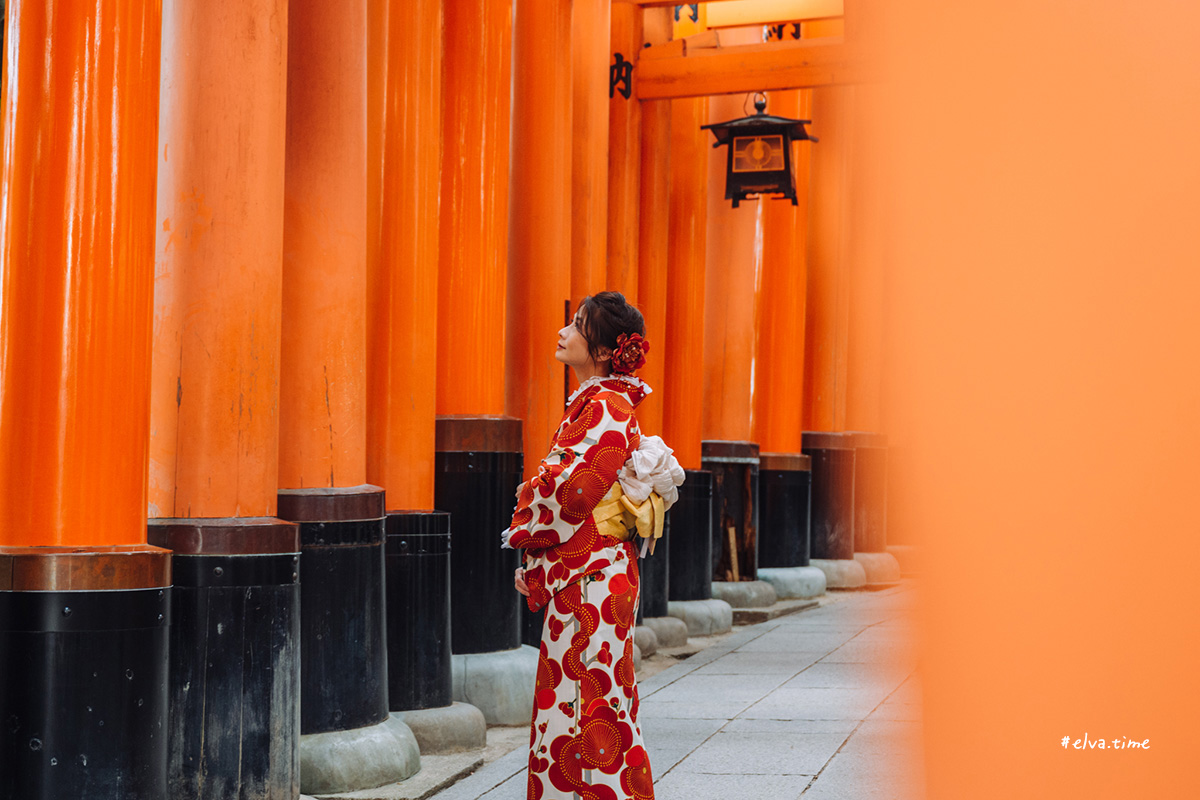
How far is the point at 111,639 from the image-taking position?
10.7 feet

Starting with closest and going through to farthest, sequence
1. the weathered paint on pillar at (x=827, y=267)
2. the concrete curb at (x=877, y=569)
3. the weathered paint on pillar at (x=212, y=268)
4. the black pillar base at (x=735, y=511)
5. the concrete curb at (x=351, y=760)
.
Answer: the weathered paint on pillar at (x=212, y=268)
the concrete curb at (x=351, y=760)
the black pillar base at (x=735, y=511)
the weathered paint on pillar at (x=827, y=267)
the concrete curb at (x=877, y=569)

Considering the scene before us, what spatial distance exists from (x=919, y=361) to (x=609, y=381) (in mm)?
2228

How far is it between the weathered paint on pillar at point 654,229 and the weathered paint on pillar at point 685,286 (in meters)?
0.20

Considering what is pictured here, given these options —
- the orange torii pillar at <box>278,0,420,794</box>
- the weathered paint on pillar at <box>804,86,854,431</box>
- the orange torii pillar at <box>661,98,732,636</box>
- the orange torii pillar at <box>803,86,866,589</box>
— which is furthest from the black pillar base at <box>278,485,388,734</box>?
the weathered paint on pillar at <box>804,86,854,431</box>

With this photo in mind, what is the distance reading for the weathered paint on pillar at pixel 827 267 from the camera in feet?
40.4

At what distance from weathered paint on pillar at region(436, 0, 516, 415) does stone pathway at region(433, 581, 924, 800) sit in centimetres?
177

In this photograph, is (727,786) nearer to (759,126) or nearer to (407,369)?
(407,369)

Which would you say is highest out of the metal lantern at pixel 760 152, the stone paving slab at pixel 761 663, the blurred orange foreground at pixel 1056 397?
the metal lantern at pixel 760 152

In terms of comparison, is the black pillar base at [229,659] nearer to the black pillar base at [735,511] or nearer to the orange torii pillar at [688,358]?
the orange torii pillar at [688,358]

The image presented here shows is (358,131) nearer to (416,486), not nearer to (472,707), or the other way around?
(416,486)

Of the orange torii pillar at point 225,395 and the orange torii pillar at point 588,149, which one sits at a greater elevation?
the orange torii pillar at point 588,149

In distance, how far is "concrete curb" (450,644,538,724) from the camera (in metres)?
5.91

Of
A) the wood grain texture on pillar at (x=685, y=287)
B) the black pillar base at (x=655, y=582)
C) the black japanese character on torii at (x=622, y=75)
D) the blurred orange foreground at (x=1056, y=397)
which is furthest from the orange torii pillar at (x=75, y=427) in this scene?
the wood grain texture on pillar at (x=685, y=287)

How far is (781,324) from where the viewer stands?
11.5 m
